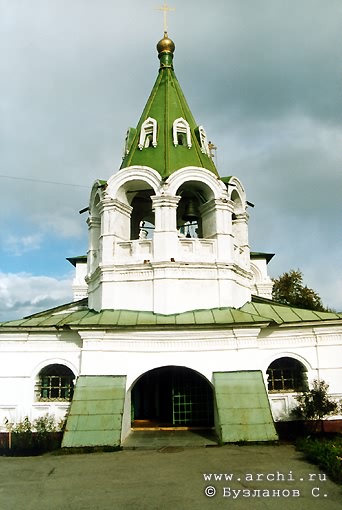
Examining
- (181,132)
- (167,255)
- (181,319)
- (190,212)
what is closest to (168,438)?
(181,319)

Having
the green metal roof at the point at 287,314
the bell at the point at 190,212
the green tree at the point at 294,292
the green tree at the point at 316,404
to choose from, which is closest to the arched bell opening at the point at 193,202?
the bell at the point at 190,212

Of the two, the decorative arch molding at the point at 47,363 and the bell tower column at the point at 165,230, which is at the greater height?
the bell tower column at the point at 165,230

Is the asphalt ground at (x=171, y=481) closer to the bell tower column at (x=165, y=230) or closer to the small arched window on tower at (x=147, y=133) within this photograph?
the bell tower column at (x=165, y=230)

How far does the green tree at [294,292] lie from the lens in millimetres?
30297

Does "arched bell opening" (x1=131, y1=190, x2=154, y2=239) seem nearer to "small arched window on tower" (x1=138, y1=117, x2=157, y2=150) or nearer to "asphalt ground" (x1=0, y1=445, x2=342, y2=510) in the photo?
"small arched window on tower" (x1=138, y1=117, x2=157, y2=150)

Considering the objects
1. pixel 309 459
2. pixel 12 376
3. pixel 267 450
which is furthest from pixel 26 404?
pixel 309 459

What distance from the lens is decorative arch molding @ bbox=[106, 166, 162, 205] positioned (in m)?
14.1

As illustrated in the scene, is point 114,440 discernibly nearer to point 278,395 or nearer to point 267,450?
point 267,450

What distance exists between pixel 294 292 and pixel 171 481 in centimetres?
2481

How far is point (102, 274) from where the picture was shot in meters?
13.8

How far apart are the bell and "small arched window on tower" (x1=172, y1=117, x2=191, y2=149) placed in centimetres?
204

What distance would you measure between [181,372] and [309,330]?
12.7 ft

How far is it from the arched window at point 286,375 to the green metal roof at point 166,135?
6.79 meters

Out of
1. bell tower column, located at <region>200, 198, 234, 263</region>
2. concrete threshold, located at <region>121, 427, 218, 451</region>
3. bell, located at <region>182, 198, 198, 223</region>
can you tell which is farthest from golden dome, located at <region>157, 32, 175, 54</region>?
concrete threshold, located at <region>121, 427, 218, 451</region>
